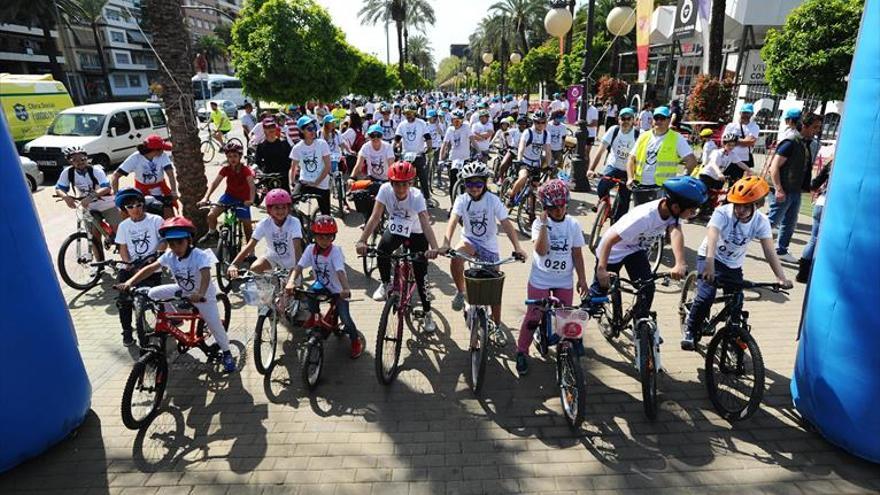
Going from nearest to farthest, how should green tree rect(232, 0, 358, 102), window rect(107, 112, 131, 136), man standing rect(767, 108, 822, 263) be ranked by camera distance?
man standing rect(767, 108, 822, 263), window rect(107, 112, 131, 136), green tree rect(232, 0, 358, 102)

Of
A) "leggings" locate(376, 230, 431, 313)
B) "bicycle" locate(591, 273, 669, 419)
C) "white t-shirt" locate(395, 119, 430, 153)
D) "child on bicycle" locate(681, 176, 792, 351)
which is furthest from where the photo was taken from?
"white t-shirt" locate(395, 119, 430, 153)

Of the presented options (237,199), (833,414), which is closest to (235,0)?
(237,199)

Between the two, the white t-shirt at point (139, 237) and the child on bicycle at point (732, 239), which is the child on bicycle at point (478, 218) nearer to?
the child on bicycle at point (732, 239)

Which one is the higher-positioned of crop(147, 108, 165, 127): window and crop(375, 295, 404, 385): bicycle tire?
crop(147, 108, 165, 127): window

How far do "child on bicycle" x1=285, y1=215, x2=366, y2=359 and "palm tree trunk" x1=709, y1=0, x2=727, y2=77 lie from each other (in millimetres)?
15319

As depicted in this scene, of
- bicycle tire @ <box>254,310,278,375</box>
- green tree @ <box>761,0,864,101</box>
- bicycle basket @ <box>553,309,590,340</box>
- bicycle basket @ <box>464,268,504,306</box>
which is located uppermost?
green tree @ <box>761,0,864,101</box>

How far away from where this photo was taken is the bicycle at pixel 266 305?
4684mm

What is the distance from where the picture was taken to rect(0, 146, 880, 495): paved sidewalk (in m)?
3.68

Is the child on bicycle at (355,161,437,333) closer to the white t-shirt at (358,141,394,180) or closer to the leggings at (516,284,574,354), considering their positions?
the leggings at (516,284,574,354)

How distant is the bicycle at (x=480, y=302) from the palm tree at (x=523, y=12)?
47.1 meters

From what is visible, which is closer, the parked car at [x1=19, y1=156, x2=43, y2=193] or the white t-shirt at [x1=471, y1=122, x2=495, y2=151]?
the white t-shirt at [x1=471, y1=122, x2=495, y2=151]

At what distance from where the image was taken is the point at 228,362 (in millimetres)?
5145

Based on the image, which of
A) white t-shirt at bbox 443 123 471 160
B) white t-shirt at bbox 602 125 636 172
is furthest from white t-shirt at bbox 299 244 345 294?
white t-shirt at bbox 443 123 471 160

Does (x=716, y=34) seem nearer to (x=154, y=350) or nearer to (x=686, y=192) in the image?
(x=686, y=192)
